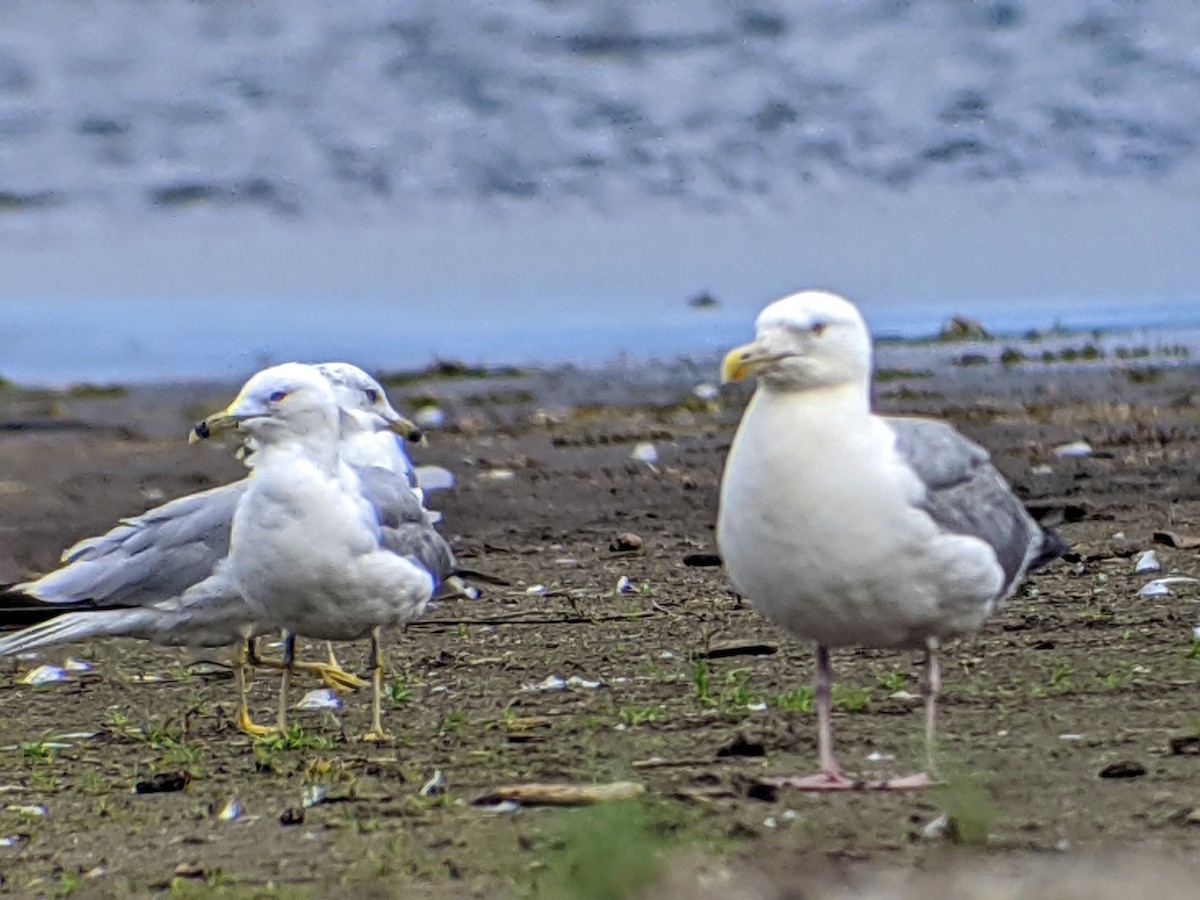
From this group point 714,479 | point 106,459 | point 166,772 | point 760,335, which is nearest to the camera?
point 760,335

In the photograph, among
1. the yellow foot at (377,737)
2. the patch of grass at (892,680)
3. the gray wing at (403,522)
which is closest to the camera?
the yellow foot at (377,737)

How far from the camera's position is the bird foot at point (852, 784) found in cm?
504

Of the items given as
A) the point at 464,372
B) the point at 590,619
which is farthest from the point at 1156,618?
the point at 464,372

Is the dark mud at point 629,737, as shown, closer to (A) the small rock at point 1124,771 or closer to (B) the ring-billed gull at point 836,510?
(A) the small rock at point 1124,771

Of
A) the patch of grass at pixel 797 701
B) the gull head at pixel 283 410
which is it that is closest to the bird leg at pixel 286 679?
the gull head at pixel 283 410

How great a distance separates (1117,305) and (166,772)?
41.9 feet

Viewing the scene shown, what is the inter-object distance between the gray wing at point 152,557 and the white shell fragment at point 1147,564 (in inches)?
113

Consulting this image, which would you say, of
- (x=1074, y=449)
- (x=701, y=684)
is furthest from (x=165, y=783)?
(x=1074, y=449)

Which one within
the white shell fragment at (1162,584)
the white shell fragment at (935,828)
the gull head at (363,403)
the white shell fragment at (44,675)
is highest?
the gull head at (363,403)

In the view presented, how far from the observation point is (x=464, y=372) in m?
15.1

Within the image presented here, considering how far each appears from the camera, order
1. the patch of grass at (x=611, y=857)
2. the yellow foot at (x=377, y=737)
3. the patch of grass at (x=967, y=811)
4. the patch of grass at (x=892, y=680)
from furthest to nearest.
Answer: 1. the patch of grass at (x=892, y=680)
2. the yellow foot at (x=377, y=737)
3. the patch of grass at (x=967, y=811)
4. the patch of grass at (x=611, y=857)

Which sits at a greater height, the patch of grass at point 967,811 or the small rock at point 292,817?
the patch of grass at point 967,811

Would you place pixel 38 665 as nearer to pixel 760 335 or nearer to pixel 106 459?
pixel 760 335

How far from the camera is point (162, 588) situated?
707cm
